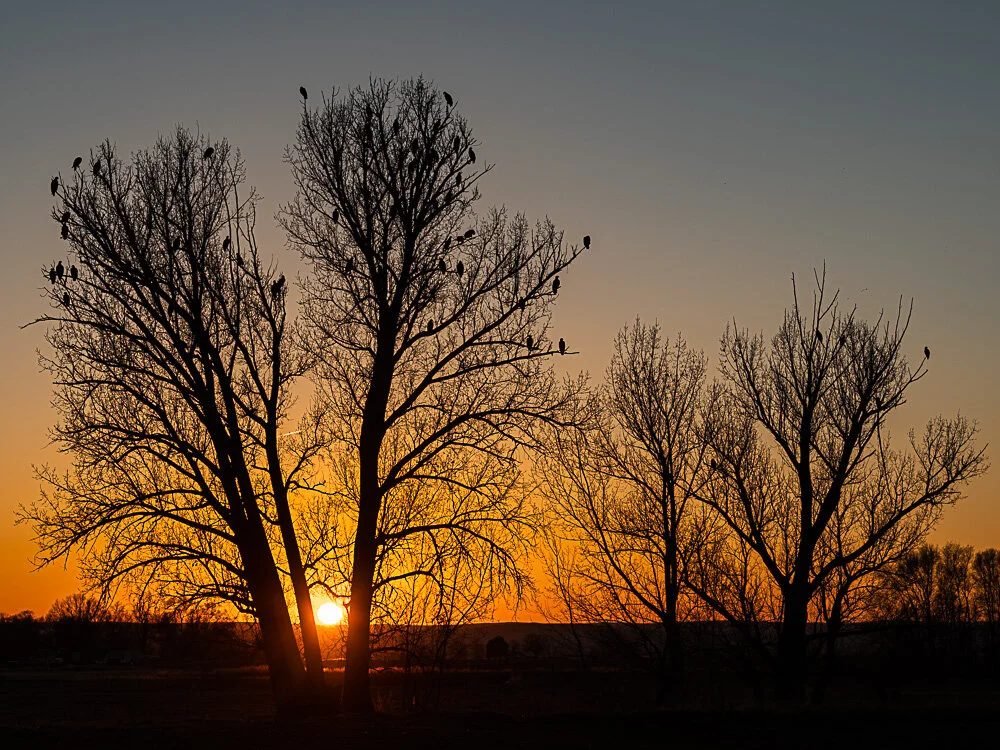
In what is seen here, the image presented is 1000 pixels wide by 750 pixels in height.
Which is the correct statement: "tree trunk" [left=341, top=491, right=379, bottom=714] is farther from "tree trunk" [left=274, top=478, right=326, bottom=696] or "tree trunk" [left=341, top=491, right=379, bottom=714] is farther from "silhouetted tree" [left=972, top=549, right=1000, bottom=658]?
"silhouetted tree" [left=972, top=549, right=1000, bottom=658]

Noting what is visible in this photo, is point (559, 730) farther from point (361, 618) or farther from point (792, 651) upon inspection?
point (792, 651)

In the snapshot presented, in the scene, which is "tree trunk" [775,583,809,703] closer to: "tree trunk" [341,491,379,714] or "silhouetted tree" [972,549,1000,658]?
"tree trunk" [341,491,379,714]

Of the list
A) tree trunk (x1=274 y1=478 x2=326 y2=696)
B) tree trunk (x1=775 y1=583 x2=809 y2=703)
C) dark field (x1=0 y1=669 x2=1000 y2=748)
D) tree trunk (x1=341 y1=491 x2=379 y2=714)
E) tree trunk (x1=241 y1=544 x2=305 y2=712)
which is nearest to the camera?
dark field (x1=0 y1=669 x2=1000 y2=748)

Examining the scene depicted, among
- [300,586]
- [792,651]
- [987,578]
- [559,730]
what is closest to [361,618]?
[300,586]

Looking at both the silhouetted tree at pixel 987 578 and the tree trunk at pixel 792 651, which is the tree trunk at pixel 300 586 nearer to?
the tree trunk at pixel 792 651

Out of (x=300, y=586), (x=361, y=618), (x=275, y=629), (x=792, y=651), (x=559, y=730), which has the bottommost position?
(x=559, y=730)

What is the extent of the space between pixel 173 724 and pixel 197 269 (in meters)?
7.07

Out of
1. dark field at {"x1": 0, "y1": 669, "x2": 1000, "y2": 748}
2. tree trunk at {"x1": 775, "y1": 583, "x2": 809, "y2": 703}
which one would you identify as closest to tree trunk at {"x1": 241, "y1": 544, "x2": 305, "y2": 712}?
dark field at {"x1": 0, "y1": 669, "x2": 1000, "y2": 748}

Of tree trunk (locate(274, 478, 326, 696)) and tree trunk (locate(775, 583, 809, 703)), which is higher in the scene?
tree trunk (locate(274, 478, 326, 696))

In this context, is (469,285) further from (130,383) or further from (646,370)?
(646,370)

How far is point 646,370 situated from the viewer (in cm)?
2547

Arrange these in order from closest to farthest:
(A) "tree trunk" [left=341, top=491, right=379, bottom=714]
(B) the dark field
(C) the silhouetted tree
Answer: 1. (B) the dark field
2. (A) "tree trunk" [left=341, top=491, right=379, bottom=714]
3. (C) the silhouetted tree

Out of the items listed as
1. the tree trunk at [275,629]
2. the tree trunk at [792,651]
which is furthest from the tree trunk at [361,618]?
the tree trunk at [792,651]

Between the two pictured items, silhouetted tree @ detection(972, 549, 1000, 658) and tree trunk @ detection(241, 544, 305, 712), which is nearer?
tree trunk @ detection(241, 544, 305, 712)
